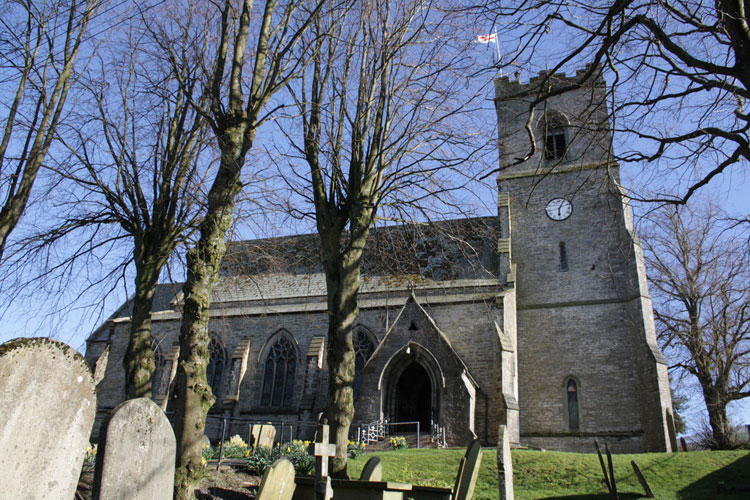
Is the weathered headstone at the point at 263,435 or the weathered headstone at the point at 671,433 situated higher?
the weathered headstone at the point at 671,433

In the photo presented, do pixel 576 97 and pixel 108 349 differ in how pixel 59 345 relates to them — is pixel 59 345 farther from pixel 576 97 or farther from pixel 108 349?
pixel 576 97

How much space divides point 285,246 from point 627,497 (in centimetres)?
1966

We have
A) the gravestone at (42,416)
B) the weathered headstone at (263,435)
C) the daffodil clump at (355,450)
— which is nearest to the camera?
the gravestone at (42,416)

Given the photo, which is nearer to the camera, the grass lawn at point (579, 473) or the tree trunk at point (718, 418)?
the grass lawn at point (579, 473)

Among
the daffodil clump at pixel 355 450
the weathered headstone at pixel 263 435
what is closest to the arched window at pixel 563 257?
the daffodil clump at pixel 355 450

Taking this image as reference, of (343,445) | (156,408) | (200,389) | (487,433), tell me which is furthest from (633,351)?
(156,408)

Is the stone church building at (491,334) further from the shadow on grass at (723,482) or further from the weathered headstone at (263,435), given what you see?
the shadow on grass at (723,482)

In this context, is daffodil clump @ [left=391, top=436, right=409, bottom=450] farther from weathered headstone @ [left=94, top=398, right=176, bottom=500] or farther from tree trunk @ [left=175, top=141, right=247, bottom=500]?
weathered headstone @ [left=94, top=398, right=176, bottom=500]

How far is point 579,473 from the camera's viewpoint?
13227 mm

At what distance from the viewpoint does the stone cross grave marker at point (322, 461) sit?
7.09 metres

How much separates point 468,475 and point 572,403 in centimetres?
1439

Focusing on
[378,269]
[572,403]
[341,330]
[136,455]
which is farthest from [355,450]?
[136,455]

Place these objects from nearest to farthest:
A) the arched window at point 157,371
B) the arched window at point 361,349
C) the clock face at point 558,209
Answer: the arched window at point 361,349 → the clock face at point 558,209 → the arched window at point 157,371

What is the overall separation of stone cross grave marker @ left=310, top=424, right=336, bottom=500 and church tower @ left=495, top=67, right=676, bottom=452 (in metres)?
12.7
